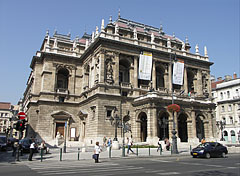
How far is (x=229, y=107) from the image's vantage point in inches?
2574

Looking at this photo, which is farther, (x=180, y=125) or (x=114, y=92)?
(x=180, y=125)

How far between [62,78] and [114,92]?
13577 mm

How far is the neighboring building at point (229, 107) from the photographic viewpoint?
62.4m

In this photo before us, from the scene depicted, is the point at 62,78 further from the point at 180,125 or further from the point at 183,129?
the point at 183,129

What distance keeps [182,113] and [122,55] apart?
14240mm

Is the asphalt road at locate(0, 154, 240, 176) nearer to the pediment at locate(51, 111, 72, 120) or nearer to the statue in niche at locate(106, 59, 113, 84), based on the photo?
the statue in niche at locate(106, 59, 113, 84)

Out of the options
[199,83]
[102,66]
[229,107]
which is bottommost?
[229,107]

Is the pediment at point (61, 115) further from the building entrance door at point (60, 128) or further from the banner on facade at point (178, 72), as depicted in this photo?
the banner on facade at point (178, 72)

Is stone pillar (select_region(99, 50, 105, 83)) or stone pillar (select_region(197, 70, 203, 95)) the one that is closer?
stone pillar (select_region(99, 50, 105, 83))

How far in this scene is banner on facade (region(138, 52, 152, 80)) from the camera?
133ft

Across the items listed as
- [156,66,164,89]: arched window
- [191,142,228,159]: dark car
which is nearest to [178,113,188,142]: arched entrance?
[156,66,164,89]: arched window

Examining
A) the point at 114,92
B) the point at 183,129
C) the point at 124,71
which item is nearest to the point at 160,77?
the point at 124,71

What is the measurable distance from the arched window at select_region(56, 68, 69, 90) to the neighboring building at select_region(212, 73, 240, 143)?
41461 millimetres

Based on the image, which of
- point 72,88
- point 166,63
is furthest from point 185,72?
point 72,88
